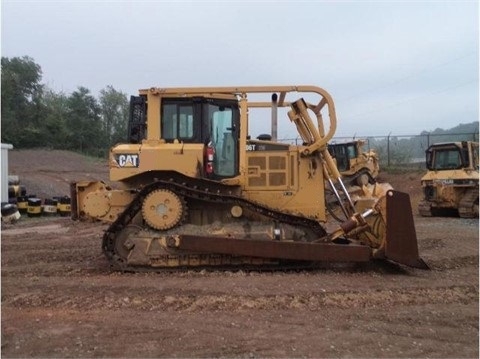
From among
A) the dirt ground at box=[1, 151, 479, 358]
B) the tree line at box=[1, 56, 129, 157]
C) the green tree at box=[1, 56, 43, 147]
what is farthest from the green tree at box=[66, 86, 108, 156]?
the dirt ground at box=[1, 151, 479, 358]

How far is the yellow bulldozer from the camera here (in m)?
17.7

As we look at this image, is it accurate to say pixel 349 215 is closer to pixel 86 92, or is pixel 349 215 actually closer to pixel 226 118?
pixel 226 118

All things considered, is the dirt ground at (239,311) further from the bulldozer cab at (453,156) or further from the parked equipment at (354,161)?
the parked equipment at (354,161)

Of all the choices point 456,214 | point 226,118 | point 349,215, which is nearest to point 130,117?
point 226,118

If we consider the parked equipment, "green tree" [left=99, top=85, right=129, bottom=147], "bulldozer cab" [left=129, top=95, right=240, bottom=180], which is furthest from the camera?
"green tree" [left=99, top=85, right=129, bottom=147]

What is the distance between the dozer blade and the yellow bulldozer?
11.1 metres

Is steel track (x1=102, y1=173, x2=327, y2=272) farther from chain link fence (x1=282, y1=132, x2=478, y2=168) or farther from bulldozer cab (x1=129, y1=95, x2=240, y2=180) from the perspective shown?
chain link fence (x1=282, y1=132, x2=478, y2=168)

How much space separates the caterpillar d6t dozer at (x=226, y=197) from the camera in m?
7.65

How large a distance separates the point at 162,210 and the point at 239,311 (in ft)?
8.19

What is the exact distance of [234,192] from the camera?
26.9 feet

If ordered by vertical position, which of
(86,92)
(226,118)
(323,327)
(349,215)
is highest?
(86,92)

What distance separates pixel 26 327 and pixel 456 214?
1702cm

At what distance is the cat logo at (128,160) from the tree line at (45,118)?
31217 millimetres

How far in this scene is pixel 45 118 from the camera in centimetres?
4316
